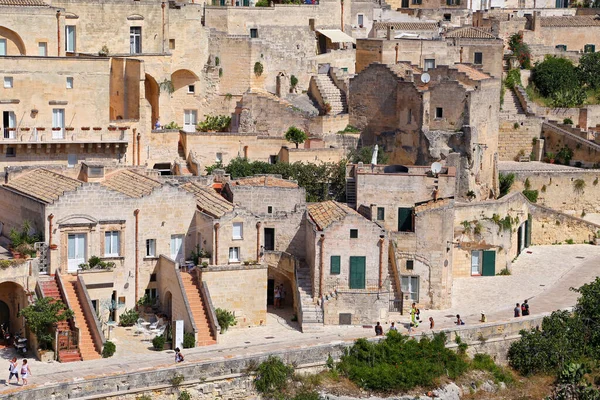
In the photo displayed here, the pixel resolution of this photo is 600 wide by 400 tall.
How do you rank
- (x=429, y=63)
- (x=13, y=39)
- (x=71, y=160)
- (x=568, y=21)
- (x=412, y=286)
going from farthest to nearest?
(x=568, y=21), (x=429, y=63), (x=13, y=39), (x=71, y=160), (x=412, y=286)

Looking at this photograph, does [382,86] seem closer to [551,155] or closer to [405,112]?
[405,112]

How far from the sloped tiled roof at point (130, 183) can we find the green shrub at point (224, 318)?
4.54 meters

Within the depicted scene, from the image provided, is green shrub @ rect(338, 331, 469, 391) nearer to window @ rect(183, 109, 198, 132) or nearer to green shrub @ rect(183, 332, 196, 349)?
green shrub @ rect(183, 332, 196, 349)

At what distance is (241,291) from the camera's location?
5500 centimetres

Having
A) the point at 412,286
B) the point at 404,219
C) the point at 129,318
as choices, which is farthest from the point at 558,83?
the point at 129,318

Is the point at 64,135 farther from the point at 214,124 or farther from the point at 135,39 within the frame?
the point at 214,124

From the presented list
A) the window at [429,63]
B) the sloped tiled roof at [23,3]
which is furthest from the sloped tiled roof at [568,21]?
the sloped tiled roof at [23,3]

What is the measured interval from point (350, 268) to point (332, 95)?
1682 cm

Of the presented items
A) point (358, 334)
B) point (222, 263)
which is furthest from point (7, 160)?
point (358, 334)

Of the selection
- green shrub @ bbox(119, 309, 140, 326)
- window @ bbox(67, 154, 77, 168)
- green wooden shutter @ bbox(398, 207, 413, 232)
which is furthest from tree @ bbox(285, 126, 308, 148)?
green shrub @ bbox(119, 309, 140, 326)

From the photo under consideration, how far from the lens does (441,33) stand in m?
77.6

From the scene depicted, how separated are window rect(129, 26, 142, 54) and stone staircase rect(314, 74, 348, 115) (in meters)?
8.02

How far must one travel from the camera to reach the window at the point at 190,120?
227ft

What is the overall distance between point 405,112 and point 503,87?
1103 cm
